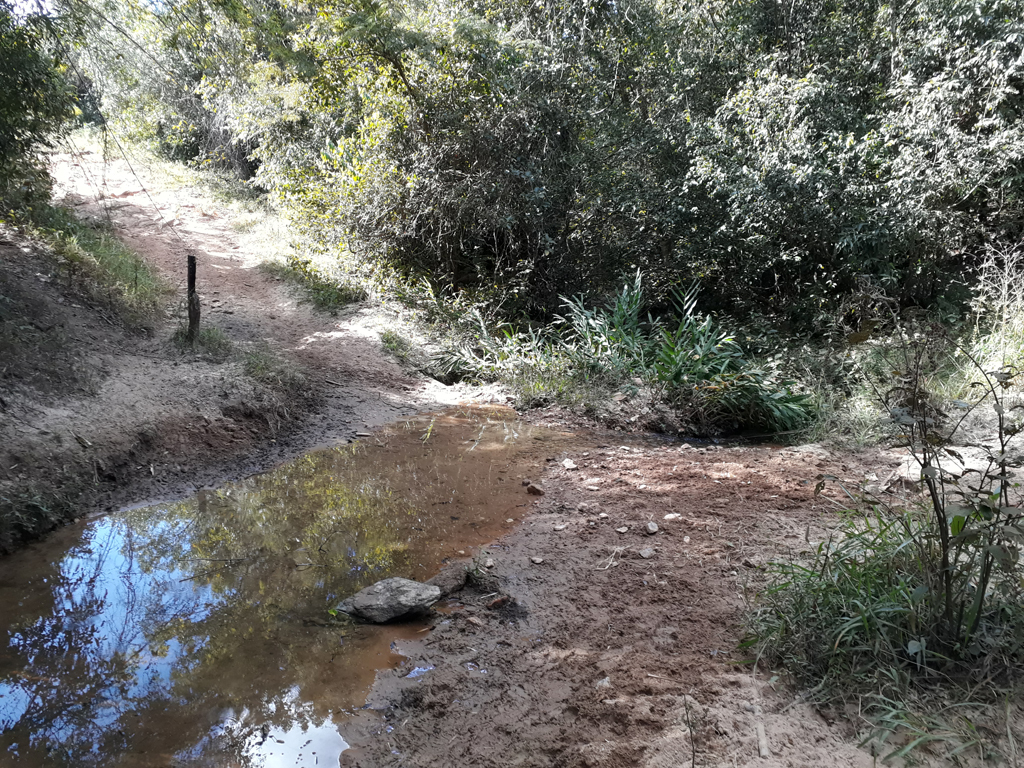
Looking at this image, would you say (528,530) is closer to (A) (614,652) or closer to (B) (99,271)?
(A) (614,652)

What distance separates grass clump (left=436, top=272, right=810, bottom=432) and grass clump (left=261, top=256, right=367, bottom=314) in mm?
2266

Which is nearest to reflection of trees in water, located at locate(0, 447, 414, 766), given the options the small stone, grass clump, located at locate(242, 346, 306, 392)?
the small stone

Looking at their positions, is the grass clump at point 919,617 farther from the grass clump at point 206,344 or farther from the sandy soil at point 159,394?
the grass clump at point 206,344

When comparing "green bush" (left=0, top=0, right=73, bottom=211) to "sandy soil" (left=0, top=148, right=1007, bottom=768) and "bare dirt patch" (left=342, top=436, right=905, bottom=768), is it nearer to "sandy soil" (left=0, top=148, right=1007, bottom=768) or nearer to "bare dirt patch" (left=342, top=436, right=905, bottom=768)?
"sandy soil" (left=0, top=148, right=1007, bottom=768)

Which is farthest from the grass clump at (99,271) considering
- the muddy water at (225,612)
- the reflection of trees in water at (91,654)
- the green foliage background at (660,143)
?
the reflection of trees in water at (91,654)

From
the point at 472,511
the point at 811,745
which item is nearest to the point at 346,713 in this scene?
the point at 811,745

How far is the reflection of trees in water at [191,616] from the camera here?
260cm

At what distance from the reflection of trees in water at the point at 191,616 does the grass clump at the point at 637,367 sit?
343 centimetres

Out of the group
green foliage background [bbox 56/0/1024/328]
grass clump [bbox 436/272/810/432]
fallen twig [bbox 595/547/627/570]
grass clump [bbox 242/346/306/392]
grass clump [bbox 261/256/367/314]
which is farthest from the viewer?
grass clump [bbox 261/256/367/314]

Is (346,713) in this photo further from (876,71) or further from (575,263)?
(876,71)

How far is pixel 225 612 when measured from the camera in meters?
3.32

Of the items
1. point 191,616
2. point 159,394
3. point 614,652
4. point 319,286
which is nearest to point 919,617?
point 614,652

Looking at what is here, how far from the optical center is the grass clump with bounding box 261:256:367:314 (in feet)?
32.9

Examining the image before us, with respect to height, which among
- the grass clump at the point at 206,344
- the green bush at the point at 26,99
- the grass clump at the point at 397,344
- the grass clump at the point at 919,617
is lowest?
the grass clump at the point at 397,344
